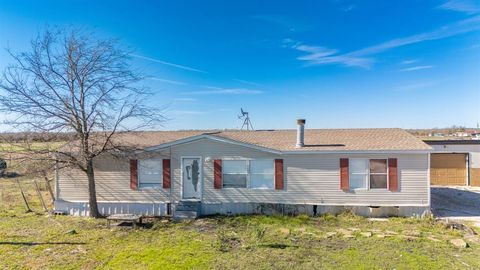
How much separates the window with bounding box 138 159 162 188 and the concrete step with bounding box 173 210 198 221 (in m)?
1.79

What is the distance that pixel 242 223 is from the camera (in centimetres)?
1147

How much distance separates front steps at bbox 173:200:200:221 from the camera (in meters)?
12.2

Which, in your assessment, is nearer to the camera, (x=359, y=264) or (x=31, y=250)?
(x=359, y=264)

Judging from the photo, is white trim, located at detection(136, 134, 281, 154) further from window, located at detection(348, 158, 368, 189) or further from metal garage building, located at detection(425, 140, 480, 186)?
metal garage building, located at detection(425, 140, 480, 186)

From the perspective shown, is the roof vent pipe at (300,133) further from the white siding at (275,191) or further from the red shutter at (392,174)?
the red shutter at (392,174)

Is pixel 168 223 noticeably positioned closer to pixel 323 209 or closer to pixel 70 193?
pixel 70 193

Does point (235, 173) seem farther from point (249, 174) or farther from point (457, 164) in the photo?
point (457, 164)

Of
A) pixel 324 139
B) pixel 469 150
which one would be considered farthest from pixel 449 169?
pixel 324 139

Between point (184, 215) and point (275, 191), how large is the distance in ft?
12.9

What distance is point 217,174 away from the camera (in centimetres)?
1315

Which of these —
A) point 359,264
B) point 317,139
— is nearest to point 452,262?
point 359,264

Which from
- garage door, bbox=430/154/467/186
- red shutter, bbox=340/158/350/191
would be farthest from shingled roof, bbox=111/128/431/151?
garage door, bbox=430/154/467/186

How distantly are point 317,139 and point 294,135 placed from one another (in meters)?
1.52

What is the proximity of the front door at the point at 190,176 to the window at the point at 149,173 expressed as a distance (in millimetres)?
1106
